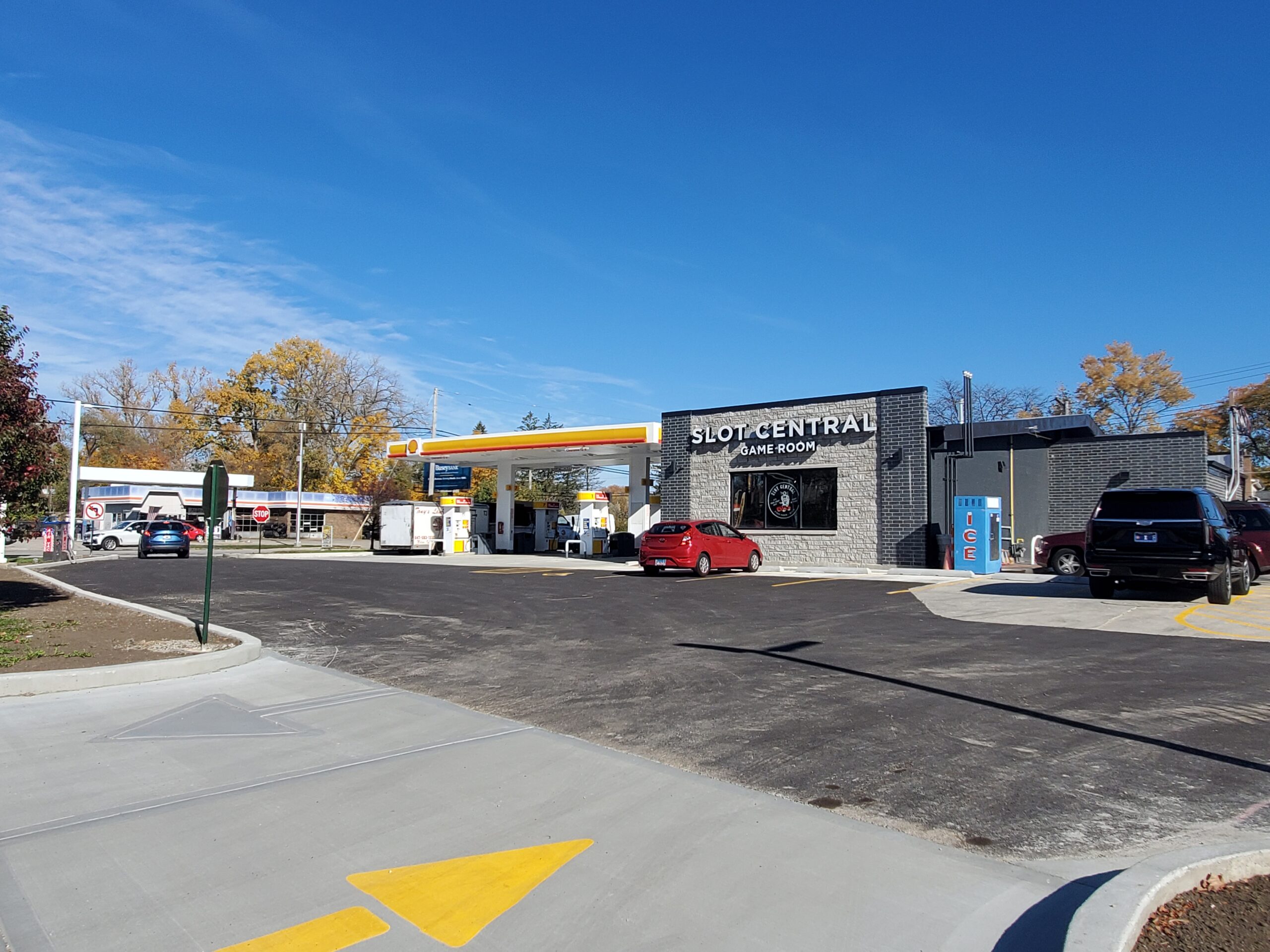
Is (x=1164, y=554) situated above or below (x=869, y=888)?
above

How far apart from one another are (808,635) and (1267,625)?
700 cm

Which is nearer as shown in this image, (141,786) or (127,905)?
(127,905)

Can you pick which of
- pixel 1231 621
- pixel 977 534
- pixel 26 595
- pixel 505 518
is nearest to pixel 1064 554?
pixel 977 534

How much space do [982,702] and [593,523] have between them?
30.8m

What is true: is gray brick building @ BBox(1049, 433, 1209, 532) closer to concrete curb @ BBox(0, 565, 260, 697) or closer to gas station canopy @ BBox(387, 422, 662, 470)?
gas station canopy @ BBox(387, 422, 662, 470)

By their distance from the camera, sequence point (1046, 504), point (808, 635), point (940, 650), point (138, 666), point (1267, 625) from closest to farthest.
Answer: point (138, 666)
point (940, 650)
point (808, 635)
point (1267, 625)
point (1046, 504)

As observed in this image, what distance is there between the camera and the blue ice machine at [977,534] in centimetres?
2358

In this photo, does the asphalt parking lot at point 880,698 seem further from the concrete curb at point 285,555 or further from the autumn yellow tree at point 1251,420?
the autumn yellow tree at point 1251,420

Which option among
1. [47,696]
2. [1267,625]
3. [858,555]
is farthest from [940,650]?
[858,555]

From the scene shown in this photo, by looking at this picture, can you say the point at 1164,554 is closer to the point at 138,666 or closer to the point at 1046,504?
the point at 1046,504

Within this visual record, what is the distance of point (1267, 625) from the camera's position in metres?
13.0

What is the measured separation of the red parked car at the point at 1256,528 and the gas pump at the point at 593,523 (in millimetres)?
22763

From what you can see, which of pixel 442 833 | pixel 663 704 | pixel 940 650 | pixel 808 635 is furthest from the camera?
Result: pixel 808 635

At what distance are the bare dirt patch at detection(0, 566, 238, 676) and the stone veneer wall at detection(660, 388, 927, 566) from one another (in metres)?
19.6
